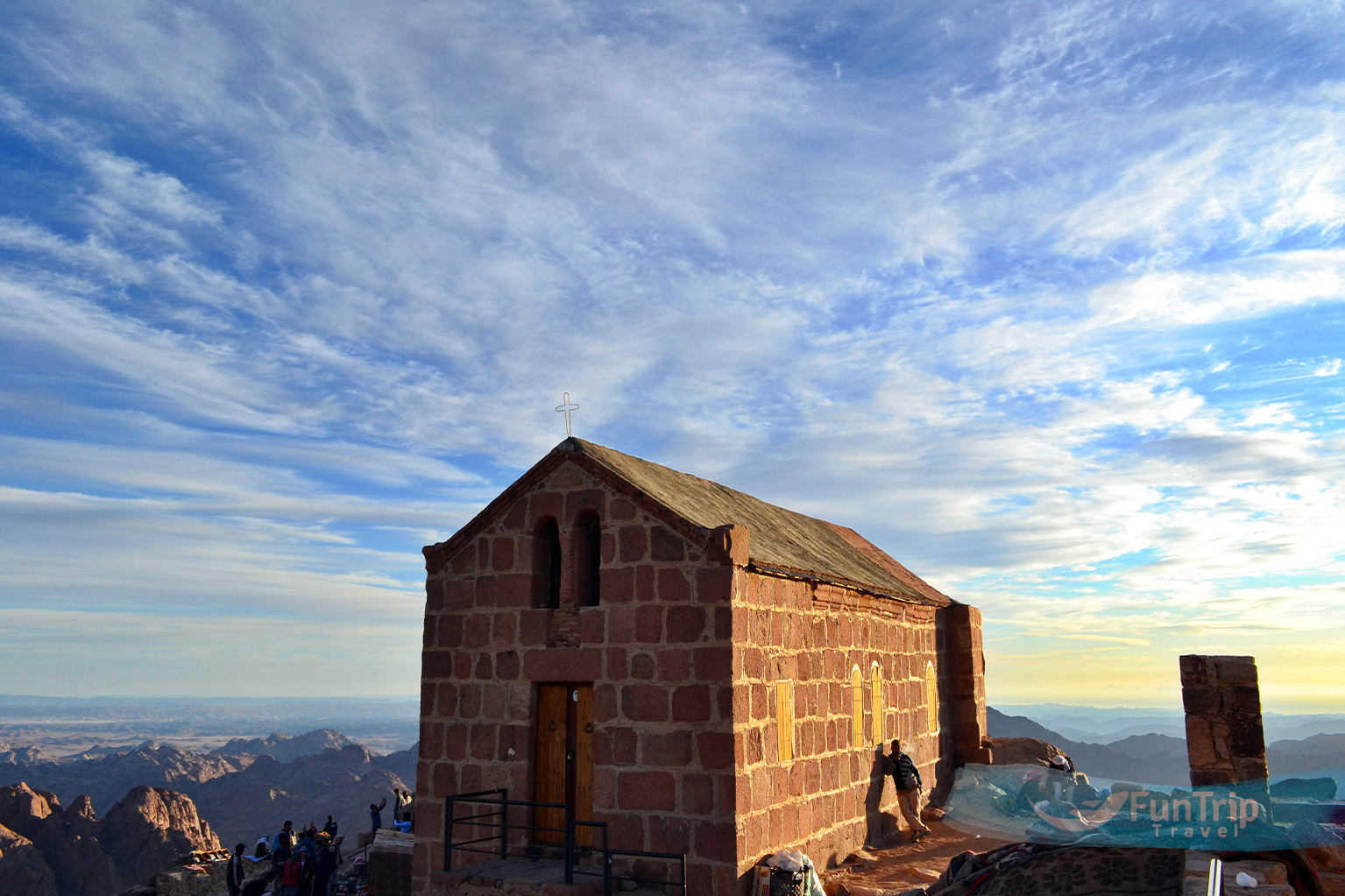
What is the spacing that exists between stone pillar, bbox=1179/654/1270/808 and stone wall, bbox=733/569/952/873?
17.9 feet

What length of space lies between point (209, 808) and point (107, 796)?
64.3ft

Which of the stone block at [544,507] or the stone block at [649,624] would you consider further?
the stone block at [544,507]

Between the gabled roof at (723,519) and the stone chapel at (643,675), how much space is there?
51 mm

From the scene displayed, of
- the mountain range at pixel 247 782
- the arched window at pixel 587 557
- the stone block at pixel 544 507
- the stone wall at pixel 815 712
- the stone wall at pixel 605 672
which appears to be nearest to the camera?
the stone wall at pixel 605 672

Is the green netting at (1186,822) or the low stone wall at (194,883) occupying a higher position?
the green netting at (1186,822)

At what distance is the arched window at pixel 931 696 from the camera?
22.2 metres

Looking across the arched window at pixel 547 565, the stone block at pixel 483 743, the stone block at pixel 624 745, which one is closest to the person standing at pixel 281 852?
the stone block at pixel 483 743

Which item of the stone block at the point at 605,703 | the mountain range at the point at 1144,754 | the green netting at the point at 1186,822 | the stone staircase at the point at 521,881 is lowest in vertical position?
the mountain range at the point at 1144,754

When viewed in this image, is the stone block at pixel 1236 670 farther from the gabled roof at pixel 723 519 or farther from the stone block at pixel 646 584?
the stone block at pixel 646 584

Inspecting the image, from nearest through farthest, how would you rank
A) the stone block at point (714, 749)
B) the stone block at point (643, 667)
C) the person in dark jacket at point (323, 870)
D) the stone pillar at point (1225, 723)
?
the stone pillar at point (1225, 723) < the stone block at point (714, 749) < the stone block at point (643, 667) < the person in dark jacket at point (323, 870)

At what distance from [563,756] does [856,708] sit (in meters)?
5.99

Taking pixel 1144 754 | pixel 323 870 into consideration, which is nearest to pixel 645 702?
pixel 323 870

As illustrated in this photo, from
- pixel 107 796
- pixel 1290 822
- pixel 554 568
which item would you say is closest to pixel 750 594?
pixel 554 568

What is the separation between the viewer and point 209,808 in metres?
85.9
